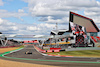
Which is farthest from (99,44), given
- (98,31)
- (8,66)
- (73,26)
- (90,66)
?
(8,66)

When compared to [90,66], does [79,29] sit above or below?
above

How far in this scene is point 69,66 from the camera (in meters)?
19.1

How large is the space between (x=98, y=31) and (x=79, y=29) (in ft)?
100

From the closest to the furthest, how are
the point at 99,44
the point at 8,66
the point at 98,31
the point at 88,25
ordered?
the point at 8,66 → the point at 99,44 → the point at 88,25 → the point at 98,31

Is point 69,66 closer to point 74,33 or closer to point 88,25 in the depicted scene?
point 74,33

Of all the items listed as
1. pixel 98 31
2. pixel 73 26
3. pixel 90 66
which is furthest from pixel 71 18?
pixel 90 66

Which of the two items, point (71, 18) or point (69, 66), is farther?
point (71, 18)

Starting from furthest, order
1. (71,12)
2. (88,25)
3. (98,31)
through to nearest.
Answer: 1. (98,31)
2. (88,25)
3. (71,12)

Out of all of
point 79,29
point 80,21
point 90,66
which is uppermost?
point 80,21

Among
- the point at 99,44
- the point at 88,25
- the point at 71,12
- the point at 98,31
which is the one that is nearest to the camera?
the point at 99,44

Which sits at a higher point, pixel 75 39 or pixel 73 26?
pixel 73 26

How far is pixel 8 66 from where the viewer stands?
18516 millimetres

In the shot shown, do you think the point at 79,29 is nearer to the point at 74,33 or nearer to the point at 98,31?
the point at 74,33

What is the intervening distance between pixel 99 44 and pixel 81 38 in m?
7.40
